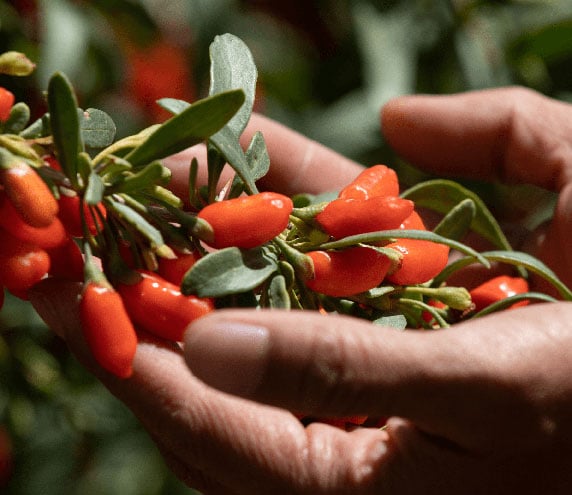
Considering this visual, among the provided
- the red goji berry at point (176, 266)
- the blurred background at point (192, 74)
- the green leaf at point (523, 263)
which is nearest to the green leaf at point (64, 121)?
the red goji berry at point (176, 266)

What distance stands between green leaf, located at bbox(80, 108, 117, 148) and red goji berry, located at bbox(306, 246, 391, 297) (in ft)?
0.76

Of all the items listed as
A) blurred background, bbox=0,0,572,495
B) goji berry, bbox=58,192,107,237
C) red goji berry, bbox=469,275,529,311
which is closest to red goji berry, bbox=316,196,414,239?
goji berry, bbox=58,192,107,237

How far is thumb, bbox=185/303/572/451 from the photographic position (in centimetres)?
64

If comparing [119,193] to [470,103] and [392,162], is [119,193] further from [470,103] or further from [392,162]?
[392,162]

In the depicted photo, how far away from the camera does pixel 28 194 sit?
612 mm

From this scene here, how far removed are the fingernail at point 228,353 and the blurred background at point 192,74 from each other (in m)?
1.07

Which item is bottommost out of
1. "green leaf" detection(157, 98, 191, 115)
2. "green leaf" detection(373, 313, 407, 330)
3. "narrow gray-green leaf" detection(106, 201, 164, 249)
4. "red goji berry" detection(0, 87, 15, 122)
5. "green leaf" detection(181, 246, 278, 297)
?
"green leaf" detection(373, 313, 407, 330)

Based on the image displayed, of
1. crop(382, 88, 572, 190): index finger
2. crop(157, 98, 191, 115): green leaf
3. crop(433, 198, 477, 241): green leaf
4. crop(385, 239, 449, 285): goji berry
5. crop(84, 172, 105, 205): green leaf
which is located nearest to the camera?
crop(84, 172, 105, 205): green leaf

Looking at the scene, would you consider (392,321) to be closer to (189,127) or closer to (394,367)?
(394,367)

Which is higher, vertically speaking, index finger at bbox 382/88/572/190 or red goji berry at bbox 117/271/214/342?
red goji berry at bbox 117/271/214/342

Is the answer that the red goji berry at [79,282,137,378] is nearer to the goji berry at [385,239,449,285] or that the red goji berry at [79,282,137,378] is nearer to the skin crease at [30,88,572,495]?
the skin crease at [30,88,572,495]

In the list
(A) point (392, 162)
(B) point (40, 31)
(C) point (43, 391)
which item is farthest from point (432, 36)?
(C) point (43, 391)

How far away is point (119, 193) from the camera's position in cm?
70

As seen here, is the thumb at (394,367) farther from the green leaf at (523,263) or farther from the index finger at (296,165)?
the index finger at (296,165)
